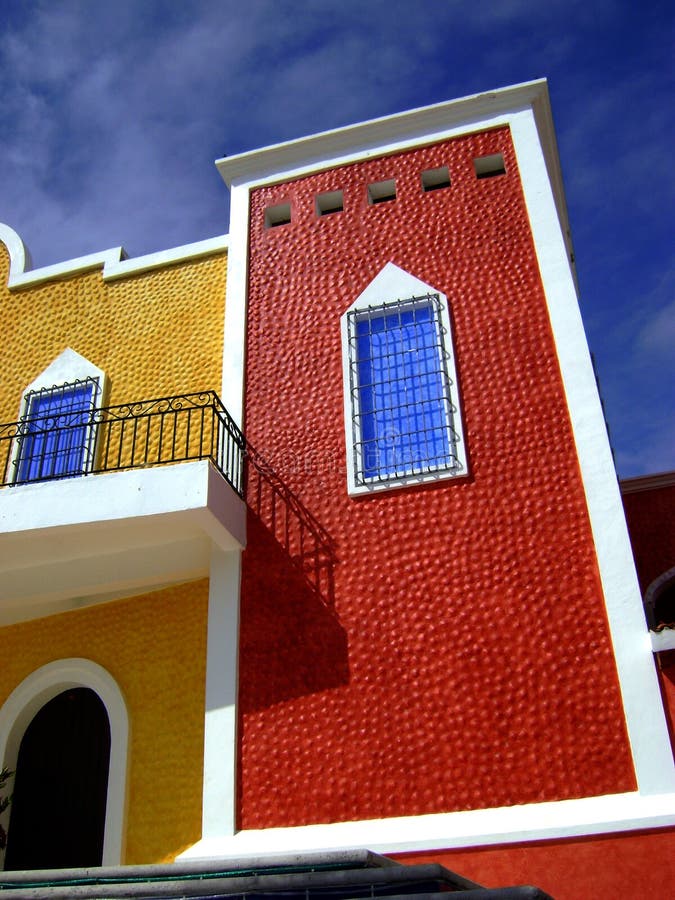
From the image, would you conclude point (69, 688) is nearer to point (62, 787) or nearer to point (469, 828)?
point (62, 787)

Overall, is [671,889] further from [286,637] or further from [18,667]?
[18,667]

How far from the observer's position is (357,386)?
8930 mm

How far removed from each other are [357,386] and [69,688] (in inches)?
164

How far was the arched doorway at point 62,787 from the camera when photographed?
26.9 feet

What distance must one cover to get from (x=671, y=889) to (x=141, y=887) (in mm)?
3752

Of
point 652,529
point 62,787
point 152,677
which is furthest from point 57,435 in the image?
point 652,529

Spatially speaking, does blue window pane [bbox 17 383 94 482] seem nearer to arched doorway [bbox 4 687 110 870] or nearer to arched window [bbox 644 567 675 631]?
arched doorway [bbox 4 687 110 870]

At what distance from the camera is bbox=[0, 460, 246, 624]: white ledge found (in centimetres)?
776

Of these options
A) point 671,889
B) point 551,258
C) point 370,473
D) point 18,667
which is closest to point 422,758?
point 671,889

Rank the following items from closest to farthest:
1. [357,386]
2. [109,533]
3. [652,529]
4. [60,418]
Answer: [109,533], [357,386], [60,418], [652,529]

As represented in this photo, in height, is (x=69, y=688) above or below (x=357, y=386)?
below

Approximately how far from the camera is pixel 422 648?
24.7ft

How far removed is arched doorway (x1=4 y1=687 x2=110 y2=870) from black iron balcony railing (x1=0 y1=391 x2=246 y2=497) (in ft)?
7.91

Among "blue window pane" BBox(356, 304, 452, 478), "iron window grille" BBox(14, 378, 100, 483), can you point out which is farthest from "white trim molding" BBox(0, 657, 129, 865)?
"blue window pane" BBox(356, 304, 452, 478)
